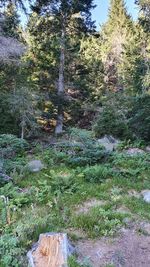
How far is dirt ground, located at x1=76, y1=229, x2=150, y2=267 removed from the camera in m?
5.48

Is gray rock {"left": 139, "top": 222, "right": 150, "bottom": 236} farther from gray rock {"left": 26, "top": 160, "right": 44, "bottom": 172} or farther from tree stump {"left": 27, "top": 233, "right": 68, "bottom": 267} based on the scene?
gray rock {"left": 26, "top": 160, "right": 44, "bottom": 172}

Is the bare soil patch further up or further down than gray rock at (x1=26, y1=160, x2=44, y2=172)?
further down

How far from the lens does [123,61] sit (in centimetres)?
2473

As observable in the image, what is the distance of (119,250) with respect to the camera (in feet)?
19.0

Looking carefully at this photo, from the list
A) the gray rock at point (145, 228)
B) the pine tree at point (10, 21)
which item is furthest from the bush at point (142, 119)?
the gray rock at point (145, 228)

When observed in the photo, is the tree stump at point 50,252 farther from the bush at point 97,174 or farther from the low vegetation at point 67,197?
the bush at point 97,174

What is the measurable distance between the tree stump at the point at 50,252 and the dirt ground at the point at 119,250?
44cm

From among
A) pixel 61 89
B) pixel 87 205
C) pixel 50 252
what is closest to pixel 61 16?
pixel 61 89

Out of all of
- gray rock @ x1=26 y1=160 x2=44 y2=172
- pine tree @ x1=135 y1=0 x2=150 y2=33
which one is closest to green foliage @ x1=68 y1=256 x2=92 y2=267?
gray rock @ x1=26 y1=160 x2=44 y2=172

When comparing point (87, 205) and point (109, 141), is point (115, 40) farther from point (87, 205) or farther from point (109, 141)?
point (87, 205)

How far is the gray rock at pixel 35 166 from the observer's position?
960cm

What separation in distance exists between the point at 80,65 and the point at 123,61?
498 cm

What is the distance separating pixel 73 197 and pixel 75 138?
12.3 feet

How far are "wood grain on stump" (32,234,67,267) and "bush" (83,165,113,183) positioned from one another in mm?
3560
